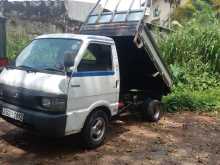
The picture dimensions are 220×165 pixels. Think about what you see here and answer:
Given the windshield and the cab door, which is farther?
the windshield

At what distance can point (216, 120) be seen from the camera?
8.91 meters

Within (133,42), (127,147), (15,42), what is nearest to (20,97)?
(127,147)

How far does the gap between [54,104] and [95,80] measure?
1.01 meters

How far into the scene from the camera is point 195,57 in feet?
41.8

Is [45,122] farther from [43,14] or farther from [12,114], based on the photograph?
[43,14]

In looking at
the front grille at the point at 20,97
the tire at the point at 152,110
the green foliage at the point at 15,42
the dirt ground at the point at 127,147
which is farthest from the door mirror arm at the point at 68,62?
the green foliage at the point at 15,42

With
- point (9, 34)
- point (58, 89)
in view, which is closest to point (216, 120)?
point (58, 89)

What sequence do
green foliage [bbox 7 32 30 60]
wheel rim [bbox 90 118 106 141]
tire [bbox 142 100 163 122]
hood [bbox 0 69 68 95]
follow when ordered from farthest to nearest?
1. green foliage [bbox 7 32 30 60]
2. tire [bbox 142 100 163 122]
3. wheel rim [bbox 90 118 106 141]
4. hood [bbox 0 69 68 95]

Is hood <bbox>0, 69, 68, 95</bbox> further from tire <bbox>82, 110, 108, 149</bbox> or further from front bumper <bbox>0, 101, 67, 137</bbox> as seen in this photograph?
tire <bbox>82, 110, 108, 149</bbox>

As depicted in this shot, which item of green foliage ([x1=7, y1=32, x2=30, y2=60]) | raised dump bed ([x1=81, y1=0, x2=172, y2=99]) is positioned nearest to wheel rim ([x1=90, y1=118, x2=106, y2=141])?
raised dump bed ([x1=81, y1=0, x2=172, y2=99])

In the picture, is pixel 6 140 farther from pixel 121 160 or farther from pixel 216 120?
pixel 216 120

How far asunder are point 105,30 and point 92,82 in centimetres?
177

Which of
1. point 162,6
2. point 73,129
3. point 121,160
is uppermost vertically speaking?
point 162,6

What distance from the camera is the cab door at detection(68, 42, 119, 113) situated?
571 cm
